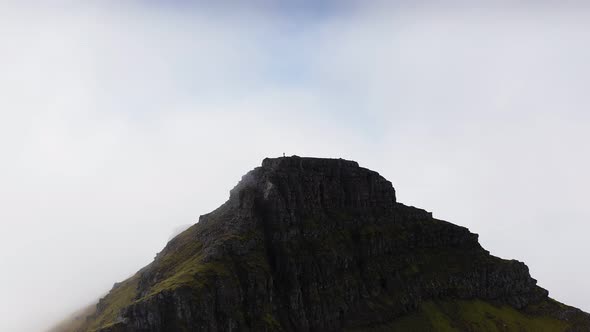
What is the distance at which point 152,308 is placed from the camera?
194875 mm

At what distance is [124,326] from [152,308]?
13.2 meters

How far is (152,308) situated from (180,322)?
1293 cm

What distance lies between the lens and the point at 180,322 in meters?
197

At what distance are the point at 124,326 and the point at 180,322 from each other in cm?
2227

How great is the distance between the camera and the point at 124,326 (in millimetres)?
194000
